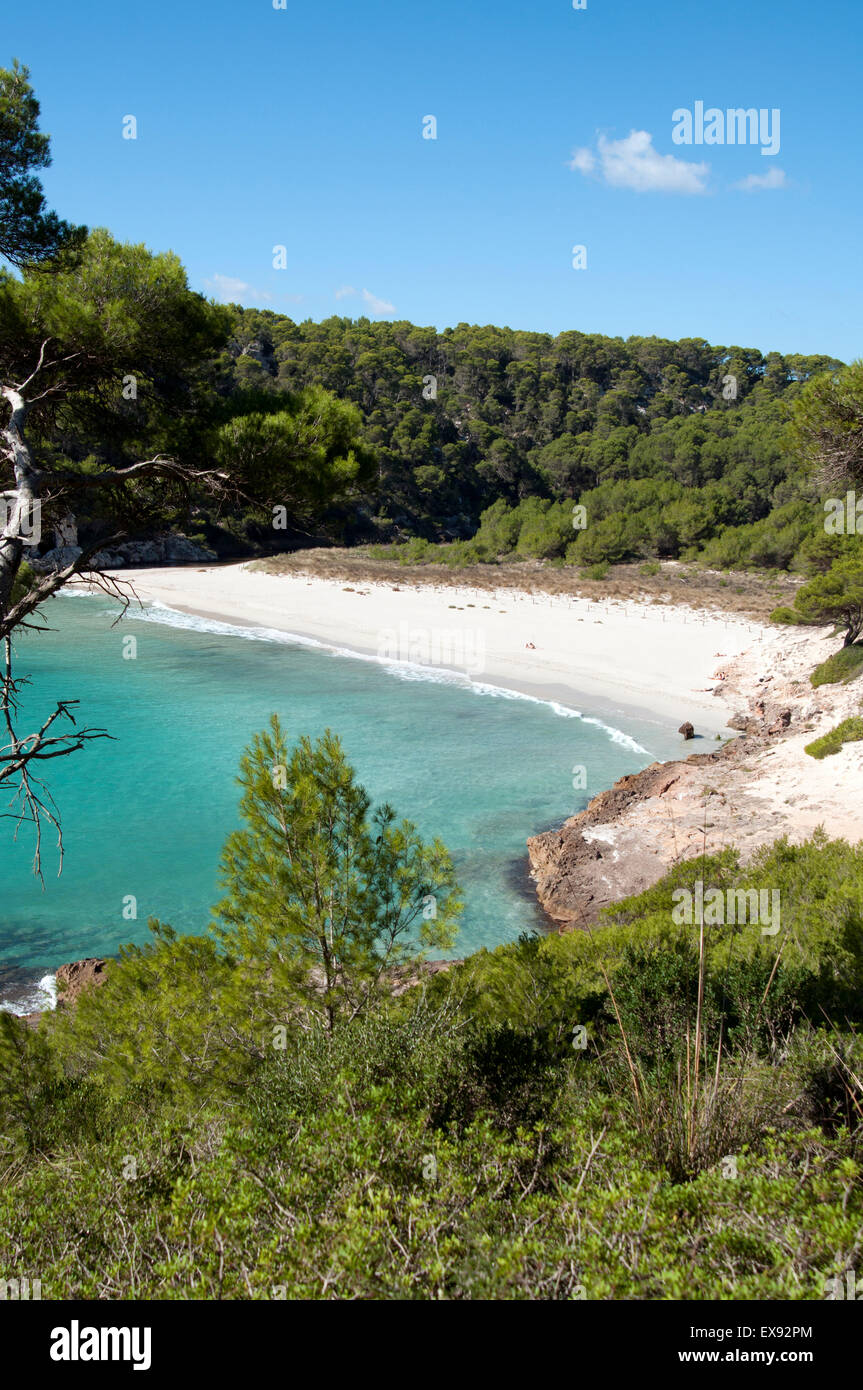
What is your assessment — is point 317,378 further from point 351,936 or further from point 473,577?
point 351,936

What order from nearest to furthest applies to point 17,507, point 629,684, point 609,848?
point 17,507 < point 609,848 < point 629,684

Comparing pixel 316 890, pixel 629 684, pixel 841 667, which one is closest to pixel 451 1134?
pixel 316 890

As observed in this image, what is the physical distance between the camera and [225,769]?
18.1 m

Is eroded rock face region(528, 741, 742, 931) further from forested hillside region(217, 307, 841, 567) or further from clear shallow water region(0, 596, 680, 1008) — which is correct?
forested hillside region(217, 307, 841, 567)

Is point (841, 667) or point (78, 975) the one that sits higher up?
point (841, 667)

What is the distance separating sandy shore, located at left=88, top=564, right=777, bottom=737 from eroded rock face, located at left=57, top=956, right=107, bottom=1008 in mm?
13068

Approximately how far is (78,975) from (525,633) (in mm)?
19920

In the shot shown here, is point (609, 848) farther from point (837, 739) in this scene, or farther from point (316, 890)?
point (316, 890)

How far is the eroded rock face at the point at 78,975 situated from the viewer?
927cm

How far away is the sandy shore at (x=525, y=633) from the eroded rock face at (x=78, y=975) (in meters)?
13.1

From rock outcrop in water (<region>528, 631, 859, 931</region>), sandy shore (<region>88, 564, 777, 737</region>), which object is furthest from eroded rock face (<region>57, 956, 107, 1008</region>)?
sandy shore (<region>88, 564, 777, 737</region>)

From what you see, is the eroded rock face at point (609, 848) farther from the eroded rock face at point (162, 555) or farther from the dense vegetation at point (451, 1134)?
the eroded rock face at point (162, 555)

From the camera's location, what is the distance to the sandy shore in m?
21.5
